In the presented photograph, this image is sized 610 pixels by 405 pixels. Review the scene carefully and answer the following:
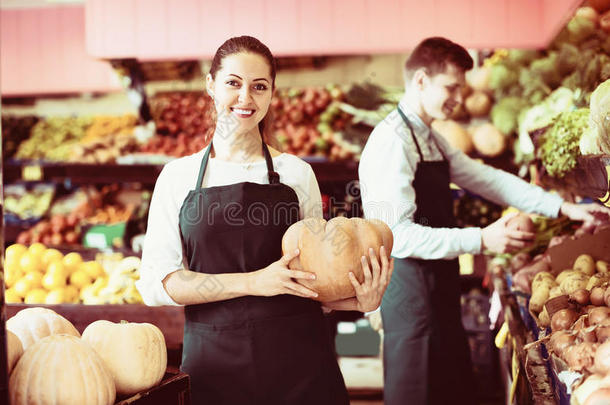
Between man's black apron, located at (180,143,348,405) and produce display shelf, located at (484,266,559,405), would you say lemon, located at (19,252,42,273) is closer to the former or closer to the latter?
man's black apron, located at (180,143,348,405)

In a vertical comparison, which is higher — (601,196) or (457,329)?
(601,196)

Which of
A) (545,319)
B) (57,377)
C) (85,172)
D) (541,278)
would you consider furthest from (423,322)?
(85,172)

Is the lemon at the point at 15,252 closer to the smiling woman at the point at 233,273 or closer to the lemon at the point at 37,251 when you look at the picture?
the lemon at the point at 37,251

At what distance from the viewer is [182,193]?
1779 mm

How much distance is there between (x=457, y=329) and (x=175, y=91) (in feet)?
11.3

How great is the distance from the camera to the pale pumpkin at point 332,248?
5.01 ft

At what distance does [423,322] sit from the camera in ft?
8.62

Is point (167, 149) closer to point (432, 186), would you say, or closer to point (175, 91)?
point (175, 91)

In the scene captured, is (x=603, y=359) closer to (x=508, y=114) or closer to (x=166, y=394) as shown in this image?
(x=166, y=394)

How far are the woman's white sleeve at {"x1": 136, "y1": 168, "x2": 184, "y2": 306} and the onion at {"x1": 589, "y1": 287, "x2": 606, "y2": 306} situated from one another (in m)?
1.19

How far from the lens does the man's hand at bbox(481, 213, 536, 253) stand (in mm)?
2350

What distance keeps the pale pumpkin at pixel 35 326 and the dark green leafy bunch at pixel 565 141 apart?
1786 mm

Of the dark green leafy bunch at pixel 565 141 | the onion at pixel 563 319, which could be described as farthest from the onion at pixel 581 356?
the dark green leafy bunch at pixel 565 141

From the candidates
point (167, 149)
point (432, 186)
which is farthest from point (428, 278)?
point (167, 149)
